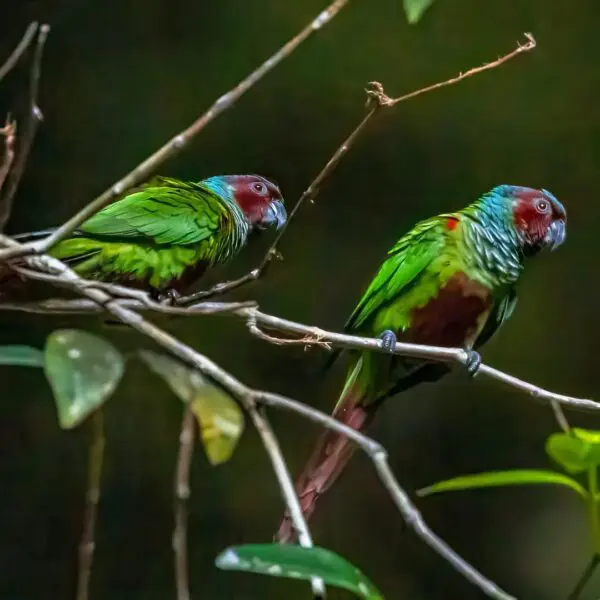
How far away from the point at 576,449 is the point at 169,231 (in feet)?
1.78

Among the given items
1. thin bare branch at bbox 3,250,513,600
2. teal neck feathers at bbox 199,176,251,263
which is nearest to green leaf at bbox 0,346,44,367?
thin bare branch at bbox 3,250,513,600

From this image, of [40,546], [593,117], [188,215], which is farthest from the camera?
[593,117]

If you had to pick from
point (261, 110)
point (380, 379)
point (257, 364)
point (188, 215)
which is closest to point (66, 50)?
point (261, 110)

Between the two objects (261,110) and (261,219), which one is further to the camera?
(261,110)

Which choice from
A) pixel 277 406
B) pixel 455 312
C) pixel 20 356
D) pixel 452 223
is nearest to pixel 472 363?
pixel 455 312

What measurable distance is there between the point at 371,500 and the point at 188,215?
617mm

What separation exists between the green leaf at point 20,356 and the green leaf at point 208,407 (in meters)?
0.11

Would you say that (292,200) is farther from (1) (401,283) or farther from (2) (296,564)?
(2) (296,564)

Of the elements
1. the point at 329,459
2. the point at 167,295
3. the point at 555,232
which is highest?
the point at 555,232

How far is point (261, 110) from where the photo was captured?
54.1 inches

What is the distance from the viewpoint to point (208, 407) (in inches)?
24.9

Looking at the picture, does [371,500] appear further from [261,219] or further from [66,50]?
[66,50]

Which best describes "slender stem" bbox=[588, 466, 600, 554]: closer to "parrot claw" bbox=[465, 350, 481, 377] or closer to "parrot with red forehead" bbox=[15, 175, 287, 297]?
"parrot claw" bbox=[465, 350, 481, 377]

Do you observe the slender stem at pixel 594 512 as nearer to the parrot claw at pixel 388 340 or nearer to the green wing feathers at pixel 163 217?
the parrot claw at pixel 388 340
